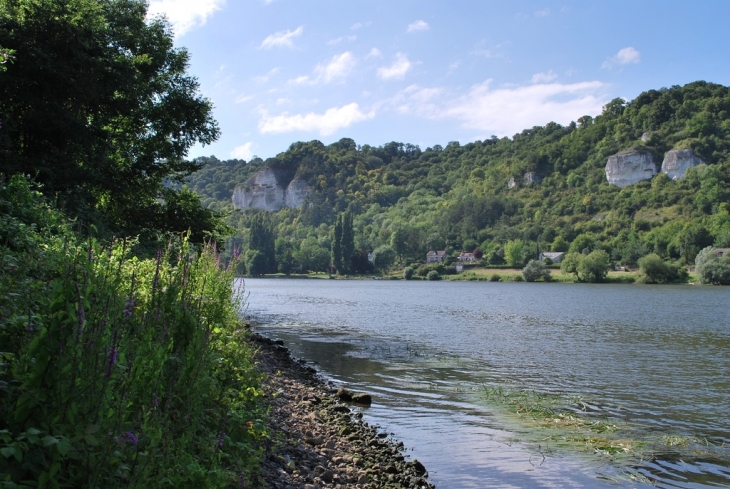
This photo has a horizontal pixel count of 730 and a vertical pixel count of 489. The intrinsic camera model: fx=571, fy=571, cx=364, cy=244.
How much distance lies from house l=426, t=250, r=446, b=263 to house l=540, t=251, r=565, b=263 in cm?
2896

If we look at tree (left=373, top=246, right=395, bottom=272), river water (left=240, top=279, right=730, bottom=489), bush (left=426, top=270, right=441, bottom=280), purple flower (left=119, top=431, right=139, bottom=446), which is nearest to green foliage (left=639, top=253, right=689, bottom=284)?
bush (left=426, top=270, right=441, bottom=280)

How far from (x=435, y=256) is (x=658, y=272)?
247 feet

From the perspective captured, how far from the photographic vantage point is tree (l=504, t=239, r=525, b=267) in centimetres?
15412

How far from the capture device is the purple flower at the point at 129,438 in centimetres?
376

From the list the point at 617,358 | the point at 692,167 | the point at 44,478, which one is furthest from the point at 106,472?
the point at 692,167

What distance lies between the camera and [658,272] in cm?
10738

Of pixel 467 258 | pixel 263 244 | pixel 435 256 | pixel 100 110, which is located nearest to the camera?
pixel 100 110

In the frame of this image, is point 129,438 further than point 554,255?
No

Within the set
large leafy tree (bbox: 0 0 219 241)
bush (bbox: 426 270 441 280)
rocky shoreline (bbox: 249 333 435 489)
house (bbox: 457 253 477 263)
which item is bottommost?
bush (bbox: 426 270 441 280)

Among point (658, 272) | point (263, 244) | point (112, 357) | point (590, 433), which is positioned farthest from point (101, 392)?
point (263, 244)

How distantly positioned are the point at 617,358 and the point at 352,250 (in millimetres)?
136146

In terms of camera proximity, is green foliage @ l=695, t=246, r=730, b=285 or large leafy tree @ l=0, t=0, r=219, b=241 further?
green foliage @ l=695, t=246, r=730, b=285

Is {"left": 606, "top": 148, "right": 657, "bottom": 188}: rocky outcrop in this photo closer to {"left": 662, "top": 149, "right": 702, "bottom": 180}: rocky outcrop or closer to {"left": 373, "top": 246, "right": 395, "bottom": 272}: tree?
{"left": 662, "top": 149, "right": 702, "bottom": 180}: rocky outcrop

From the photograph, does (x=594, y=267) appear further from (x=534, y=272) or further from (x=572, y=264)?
(x=534, y=272)
